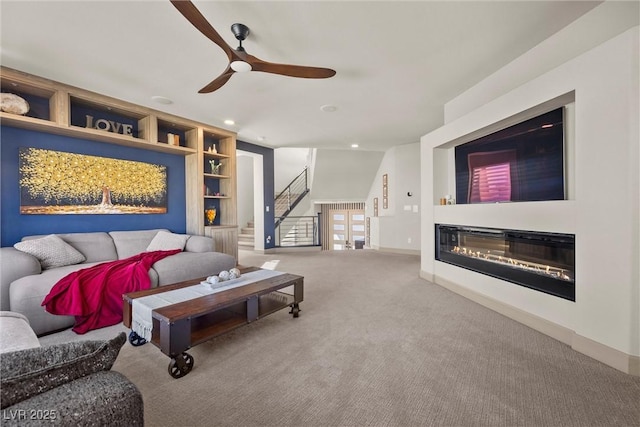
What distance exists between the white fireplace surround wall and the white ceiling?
601 millimetres

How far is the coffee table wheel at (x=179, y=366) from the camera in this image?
1.76 meters

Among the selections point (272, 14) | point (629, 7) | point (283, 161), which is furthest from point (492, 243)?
point (283, 161)

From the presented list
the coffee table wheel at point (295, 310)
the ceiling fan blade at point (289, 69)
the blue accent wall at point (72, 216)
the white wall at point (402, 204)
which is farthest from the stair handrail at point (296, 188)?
the ceiling fan blade at point (289, 69)

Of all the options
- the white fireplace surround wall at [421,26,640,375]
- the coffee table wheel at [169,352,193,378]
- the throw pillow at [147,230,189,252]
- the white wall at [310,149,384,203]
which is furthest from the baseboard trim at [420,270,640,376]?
the white wall at [310,149,384,203]

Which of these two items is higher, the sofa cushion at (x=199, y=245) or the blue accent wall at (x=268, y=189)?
the blue accent wall at (x=268, y=189)

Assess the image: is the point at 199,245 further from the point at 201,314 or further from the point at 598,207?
the point at 598,207

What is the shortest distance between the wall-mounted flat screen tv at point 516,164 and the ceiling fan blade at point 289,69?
203 cm

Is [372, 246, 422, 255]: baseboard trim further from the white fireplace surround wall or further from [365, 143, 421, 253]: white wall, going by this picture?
the white fireplace surround wall

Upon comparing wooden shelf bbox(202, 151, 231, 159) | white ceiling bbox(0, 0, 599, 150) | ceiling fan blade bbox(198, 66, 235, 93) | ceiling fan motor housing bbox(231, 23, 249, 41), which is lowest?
wooden shelf bbox(202, 151, 231, 159)

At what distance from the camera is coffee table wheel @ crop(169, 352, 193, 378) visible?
5.79ft

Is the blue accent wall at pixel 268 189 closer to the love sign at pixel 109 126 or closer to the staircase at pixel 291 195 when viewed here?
the staircase at pixel 291 195

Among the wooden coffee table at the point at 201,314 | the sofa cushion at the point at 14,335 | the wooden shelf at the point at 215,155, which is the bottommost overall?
the wooden coffee table at the point at 201,314

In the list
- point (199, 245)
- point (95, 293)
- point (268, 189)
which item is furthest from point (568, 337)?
point (268, 189)

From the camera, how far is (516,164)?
286 cm
